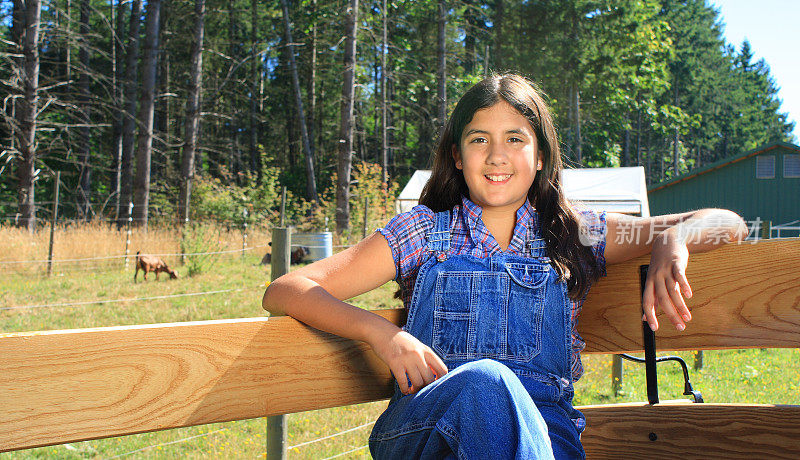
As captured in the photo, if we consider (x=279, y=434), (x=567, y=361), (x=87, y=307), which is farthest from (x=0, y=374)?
(x=87, y=307)

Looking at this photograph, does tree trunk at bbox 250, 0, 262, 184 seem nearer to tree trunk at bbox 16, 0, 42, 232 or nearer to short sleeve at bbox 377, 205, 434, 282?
tree trunk at bbox 16, 0, 42, 232

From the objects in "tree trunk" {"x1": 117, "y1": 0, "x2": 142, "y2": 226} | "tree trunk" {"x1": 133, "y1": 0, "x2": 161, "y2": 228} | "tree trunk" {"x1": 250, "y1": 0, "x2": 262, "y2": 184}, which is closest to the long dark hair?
"tree trunk" {"x1": 133, "y1": 0, "x2": 161, "y2": 228}

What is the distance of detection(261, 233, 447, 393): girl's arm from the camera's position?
1.26m

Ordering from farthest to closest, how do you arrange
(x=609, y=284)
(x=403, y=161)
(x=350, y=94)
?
(x=403, y=161), (x=350, y=94), (x=609, y=284)

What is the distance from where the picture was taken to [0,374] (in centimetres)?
108

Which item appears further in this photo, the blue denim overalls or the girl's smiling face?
the girl's smiling face

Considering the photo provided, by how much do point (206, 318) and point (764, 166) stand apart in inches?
1000

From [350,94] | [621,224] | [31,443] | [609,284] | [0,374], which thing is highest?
[350,94]

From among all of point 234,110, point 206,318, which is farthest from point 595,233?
point 234,110

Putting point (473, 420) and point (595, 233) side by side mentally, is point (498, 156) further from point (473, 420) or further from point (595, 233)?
point (473, 420)

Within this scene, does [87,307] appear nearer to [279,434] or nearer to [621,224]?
[279,434]

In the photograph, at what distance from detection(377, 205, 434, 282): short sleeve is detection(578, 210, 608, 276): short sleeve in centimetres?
42

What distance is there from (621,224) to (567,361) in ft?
1.35

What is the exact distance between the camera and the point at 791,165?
24781 millimetres
